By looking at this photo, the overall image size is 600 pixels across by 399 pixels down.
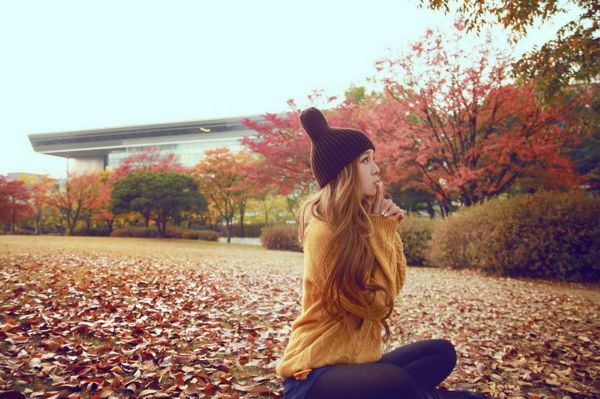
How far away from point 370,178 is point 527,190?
1889 centimetres

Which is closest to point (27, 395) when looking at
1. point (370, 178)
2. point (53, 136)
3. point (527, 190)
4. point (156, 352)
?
point (156, 352)

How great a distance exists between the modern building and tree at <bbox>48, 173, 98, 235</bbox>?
20.6m

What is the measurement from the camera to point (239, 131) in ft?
162

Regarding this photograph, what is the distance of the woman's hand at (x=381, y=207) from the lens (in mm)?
1981

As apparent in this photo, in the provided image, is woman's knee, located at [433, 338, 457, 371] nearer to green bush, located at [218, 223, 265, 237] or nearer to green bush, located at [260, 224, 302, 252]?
green bush, located at [260, 224, 302, 252]

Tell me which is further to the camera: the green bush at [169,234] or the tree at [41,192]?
the tree at [41,192]

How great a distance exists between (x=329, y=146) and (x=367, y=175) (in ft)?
0.80

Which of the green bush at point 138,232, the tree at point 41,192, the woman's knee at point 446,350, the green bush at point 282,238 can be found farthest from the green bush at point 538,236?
the tree at point 41,192

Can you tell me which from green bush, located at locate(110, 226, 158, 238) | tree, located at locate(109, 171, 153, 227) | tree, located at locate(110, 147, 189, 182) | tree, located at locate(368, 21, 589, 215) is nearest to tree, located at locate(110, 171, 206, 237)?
tree, located at locate(109, 171, 153, 227)

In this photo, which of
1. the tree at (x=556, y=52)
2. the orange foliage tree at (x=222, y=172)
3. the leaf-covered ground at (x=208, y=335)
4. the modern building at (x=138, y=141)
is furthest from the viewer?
the modern building at (x=138, y=141)

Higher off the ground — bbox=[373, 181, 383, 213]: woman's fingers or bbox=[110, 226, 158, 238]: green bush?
bbox=[373, 181, 383, 213]: woman's fingers

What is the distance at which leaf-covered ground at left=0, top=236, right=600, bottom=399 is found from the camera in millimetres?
3064

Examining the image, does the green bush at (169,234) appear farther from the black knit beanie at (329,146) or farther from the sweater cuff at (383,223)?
the sweater cuff at (383,223)

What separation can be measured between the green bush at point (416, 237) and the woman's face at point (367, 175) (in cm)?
1199
